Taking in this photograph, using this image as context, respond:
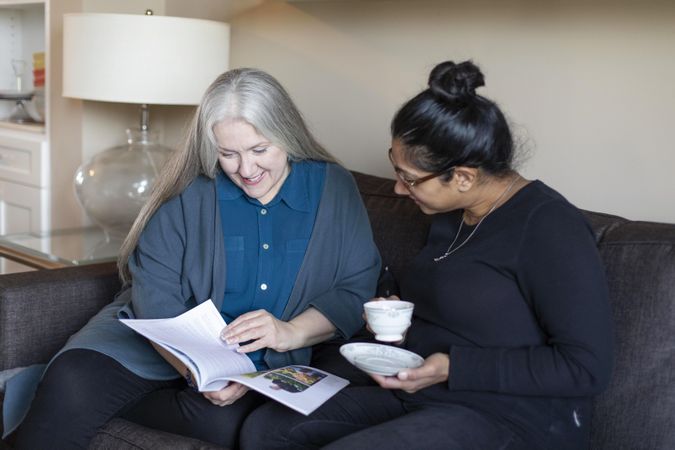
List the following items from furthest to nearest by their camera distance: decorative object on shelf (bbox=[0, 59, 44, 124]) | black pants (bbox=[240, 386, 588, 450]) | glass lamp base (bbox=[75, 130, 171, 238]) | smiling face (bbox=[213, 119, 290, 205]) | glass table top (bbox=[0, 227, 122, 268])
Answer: decorative object on shelf (bbox=[0, 59, 44, 124]), glass lamp base (bbox=[75, 130, 171, 238]), glass table top (bbox=[0, 227, 122, 268]), smiling face (bbox=[213, 119, 290, 205]), black pants (bbox=[240, 386, 588, 450])

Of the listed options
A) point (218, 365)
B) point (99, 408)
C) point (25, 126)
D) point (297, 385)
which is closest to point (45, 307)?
point (99, 408)

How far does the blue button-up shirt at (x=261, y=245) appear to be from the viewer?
1991 millimetres

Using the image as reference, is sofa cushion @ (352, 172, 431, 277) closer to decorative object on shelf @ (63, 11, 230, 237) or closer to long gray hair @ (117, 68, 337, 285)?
long gray hair @ (117, 68, 337, 285)

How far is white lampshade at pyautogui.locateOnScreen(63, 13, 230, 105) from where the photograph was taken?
279 centimetres

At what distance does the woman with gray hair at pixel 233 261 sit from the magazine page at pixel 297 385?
125 mm

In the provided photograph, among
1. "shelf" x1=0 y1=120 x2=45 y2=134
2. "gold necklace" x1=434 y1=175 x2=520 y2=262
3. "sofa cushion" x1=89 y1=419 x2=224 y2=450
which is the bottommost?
"sofa cushion" x1=89 y1=419 x2=224 y2=450

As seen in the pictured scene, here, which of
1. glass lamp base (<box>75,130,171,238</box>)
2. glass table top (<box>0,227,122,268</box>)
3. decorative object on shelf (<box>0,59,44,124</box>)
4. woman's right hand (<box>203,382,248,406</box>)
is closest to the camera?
woman's right hand (<box>203,382,248,406</box>)

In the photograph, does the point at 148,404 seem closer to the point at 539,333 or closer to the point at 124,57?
the point at 539,333

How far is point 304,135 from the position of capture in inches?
80.9

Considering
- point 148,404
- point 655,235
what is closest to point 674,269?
point 655,235

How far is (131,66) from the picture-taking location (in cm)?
281

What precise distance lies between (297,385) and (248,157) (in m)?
0.52

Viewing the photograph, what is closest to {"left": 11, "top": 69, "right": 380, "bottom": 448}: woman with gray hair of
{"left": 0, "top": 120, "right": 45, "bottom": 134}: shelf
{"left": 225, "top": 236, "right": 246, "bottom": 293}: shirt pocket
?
{"left": 225, "top": 236, "right": 246, "bottom": 293}: shirt pocket

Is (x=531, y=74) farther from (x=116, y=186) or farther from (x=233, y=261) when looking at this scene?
(x=116, y=186)
